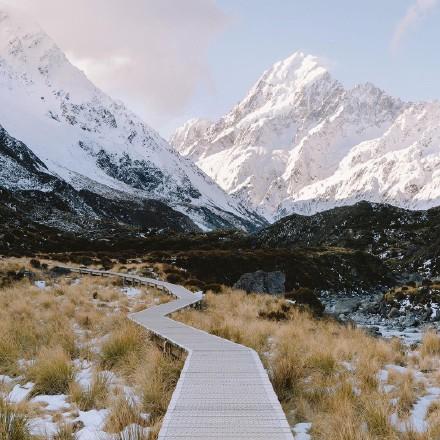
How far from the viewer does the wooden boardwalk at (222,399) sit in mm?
6109

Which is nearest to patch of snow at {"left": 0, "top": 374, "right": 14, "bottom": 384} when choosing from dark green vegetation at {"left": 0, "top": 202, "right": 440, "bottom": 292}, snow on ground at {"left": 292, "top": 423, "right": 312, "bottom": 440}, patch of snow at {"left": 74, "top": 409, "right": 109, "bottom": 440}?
patch of snow at {"left": 74, "top": 409, "right": 109, "bottom": 440}

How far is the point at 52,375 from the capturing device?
9.16m

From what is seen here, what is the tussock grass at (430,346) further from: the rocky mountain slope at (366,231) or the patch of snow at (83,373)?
the rocky mountain slope at (366,231)

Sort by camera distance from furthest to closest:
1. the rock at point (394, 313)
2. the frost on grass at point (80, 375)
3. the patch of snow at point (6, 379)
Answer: the rock at point (394, 313)
the patch of snow at point (6, 379)
the frost on grass at point (80, 375)

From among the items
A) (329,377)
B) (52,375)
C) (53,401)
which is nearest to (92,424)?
(53,401)

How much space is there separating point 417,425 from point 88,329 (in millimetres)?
10158

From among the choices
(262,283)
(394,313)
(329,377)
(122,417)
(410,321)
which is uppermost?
(262,283)

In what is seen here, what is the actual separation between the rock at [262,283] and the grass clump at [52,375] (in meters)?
24.1

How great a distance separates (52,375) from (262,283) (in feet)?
84.6

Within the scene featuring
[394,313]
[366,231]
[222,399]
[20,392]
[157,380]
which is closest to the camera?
[222,399]

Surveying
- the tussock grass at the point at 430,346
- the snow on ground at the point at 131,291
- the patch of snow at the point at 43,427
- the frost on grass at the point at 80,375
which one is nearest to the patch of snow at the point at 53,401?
the frost on grass at the point at 80,375

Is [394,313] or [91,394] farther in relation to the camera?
[394,313]

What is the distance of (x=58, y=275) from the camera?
108 feet

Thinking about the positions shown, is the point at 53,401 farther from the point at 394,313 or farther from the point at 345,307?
the point at 345,307
